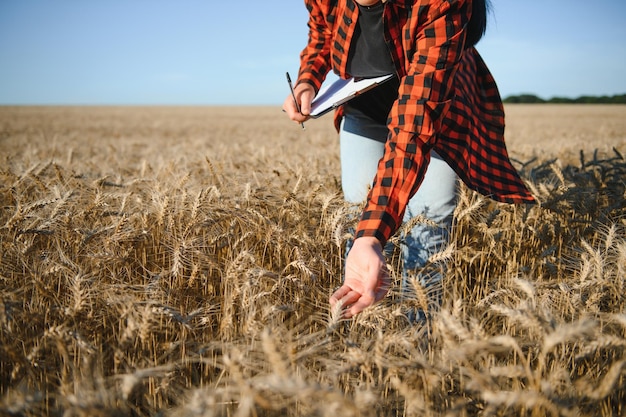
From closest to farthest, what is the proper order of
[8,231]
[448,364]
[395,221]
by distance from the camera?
[448,364], [395,221], [8,231]

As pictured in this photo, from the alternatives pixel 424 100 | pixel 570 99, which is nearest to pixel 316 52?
pixel 424 100

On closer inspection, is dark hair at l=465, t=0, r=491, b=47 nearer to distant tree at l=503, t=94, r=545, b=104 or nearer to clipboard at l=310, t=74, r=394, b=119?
clipboard at l=310, t=74, r=394, b=119

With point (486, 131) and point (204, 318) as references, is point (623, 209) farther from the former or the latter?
point (204, 318)

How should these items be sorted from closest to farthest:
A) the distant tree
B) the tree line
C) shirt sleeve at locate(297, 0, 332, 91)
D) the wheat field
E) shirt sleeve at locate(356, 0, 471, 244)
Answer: the wheat field → shirt sleeve at locate(356, 0, 471, 244) → shirt sleeve at locate(297, 0, 332, 91) → the tree line → the distant tree

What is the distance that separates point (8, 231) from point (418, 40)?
1.63 metres

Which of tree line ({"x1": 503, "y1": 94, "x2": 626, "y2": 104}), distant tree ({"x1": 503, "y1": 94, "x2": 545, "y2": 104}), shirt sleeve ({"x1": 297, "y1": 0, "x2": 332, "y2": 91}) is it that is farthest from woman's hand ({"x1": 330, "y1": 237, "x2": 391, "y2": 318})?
distant tree ({"x1": 503, "y1": 94, "x2": 545, "y2": 104})

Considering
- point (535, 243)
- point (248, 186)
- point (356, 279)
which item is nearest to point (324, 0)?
point (248, 186)

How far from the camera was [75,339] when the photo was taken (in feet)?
3.73

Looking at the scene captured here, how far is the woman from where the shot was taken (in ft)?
3.99

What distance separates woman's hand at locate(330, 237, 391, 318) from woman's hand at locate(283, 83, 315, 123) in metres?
0.93

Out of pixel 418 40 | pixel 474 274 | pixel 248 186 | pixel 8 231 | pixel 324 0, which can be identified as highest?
pixel 324 0

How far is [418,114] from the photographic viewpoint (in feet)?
4.30

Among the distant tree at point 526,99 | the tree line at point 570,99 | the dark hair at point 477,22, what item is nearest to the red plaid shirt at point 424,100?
the dark hair at point 477,22

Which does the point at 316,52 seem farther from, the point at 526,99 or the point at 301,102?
the point at 526,99
